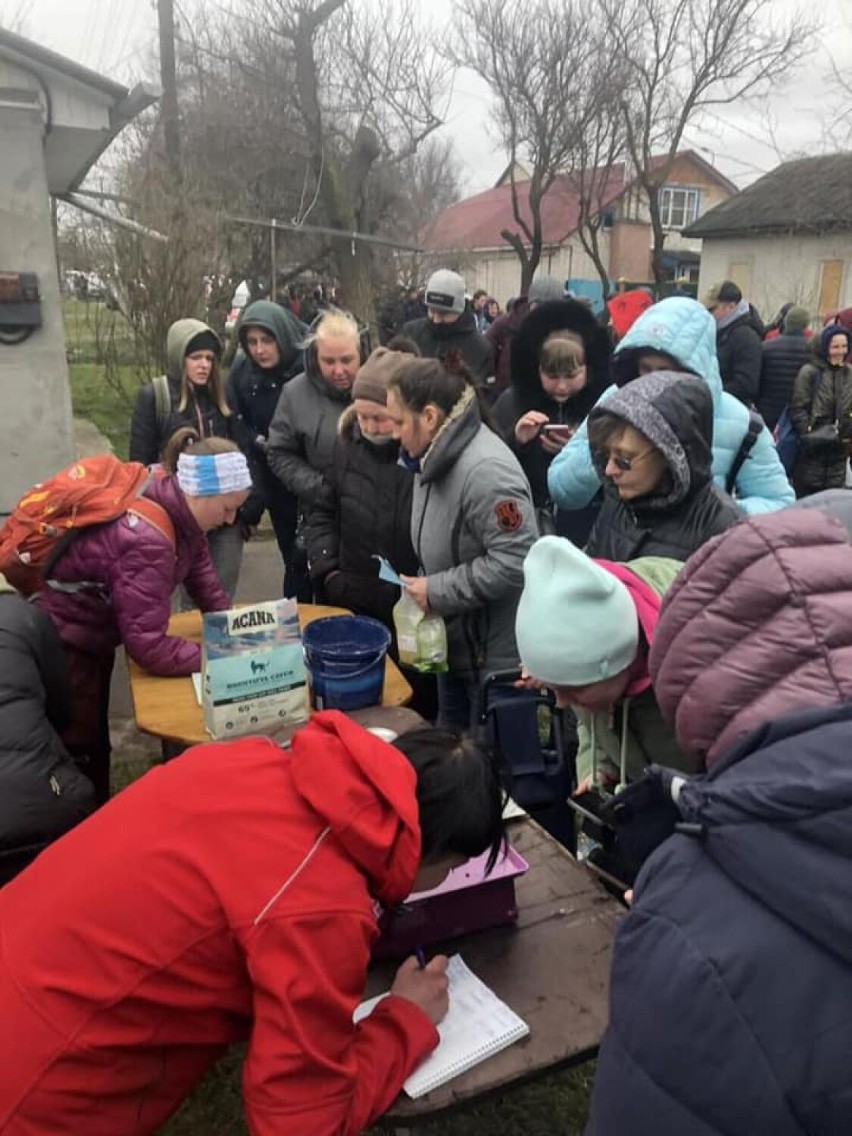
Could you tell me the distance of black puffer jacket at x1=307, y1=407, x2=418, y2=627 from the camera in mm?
3250

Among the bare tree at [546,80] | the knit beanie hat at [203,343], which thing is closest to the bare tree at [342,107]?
the bare tree at [546,80]

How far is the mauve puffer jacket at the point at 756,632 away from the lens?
1.04 meters

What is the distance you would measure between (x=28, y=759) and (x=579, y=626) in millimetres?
1325

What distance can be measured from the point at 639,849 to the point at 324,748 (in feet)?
2.01

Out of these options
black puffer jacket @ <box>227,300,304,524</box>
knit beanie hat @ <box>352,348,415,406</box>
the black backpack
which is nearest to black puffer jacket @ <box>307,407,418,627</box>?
knit beanie hat @ <box>352,348,415,406</box>

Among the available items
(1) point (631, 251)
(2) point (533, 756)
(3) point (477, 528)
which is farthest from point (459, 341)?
(1) point (631, 251)

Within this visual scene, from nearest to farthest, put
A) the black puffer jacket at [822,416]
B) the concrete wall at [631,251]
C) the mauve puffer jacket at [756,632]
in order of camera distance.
Answer: the mauve puffer jacket at [756,632] → the black puffer jacket at [822,416] → the concrete wall at [631,251]

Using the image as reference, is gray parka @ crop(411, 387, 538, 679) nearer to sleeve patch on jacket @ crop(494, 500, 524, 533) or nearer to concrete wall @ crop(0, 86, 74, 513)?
sleeve patch on jacket @ crop(494, 500, 524, 533)

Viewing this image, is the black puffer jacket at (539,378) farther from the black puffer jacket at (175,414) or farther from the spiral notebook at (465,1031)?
the spiral notebook at (465,1031)

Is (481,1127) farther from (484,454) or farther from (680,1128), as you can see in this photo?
(484,454)

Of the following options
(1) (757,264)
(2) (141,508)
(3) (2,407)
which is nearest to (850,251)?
(1) (757,264)

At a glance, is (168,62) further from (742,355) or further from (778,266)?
(778,266)

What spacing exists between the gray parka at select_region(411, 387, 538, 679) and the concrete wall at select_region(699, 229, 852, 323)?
2082 centimetres

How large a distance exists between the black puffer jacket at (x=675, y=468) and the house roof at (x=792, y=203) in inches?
773
